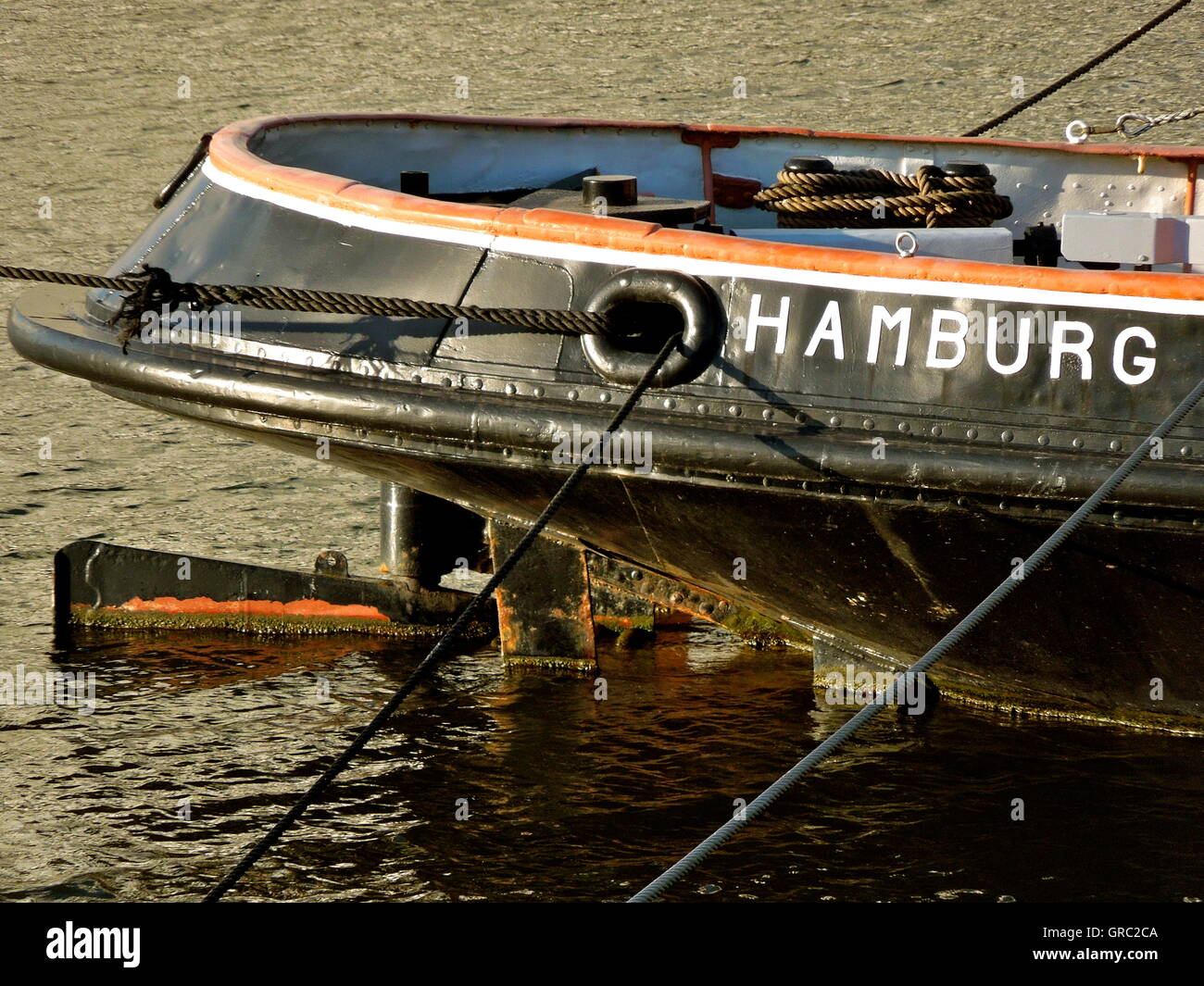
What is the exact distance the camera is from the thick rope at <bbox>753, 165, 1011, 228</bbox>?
5516 millimetres

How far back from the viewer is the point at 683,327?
13.4 ft

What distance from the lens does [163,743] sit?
4.77 meters

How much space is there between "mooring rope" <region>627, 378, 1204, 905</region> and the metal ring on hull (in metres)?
0.93

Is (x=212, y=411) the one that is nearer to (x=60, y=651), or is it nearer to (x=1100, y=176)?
(x=60, y=651)

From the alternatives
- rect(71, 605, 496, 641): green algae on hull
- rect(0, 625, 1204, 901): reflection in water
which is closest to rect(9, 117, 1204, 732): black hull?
rect(0, 625, 1204, 901): reflection in water

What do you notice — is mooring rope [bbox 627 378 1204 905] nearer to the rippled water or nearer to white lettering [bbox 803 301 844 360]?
the rippled water

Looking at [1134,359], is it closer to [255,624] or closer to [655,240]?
[655,240]

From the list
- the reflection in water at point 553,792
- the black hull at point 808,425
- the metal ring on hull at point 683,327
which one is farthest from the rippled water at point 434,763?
the metal ring on hull at point 683,327

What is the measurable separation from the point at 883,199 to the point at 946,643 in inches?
89.1

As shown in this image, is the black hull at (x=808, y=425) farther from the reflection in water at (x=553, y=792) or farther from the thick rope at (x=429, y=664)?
the reflection in water at (x=553, y=792)

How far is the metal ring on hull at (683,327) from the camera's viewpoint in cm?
406

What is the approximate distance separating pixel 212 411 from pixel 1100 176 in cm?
343

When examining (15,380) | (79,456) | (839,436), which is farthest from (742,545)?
(15,380)

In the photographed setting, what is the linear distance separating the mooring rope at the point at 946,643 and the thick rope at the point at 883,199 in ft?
6.12
